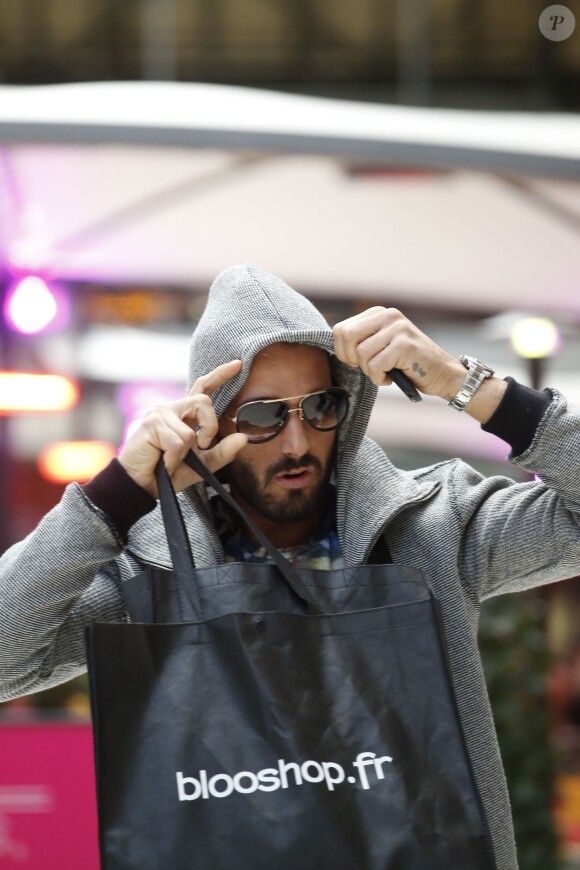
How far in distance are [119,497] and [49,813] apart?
3.67 meters

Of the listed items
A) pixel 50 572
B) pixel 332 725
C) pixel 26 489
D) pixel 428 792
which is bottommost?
pixel 428 792

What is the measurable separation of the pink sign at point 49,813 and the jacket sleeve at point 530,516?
3.47 m

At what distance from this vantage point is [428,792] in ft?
5.40

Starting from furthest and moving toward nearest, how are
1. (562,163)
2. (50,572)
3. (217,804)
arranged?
(562,163)
(50,572)
(217,804)

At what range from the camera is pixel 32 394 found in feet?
19.6

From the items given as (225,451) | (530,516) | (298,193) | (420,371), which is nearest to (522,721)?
(298,193)

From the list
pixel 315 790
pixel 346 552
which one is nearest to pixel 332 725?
pixel 315 790

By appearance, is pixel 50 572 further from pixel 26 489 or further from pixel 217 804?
pixel 26 489

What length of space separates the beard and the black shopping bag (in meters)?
0.27

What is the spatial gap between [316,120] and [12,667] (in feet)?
14.5

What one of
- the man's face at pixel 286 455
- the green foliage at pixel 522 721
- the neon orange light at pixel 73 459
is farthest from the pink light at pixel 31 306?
the man's face at pixel 286 455

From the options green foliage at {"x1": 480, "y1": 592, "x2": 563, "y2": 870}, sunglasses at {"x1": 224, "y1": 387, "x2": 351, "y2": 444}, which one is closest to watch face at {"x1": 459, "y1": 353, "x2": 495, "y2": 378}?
sunglasses at {"x1": 224, "y1": 387, "x2": 351, "y2": 444}

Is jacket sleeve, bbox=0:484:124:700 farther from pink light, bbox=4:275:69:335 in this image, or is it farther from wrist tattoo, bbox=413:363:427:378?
pink light, bbox=4:275:69:335

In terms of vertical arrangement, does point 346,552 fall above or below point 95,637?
above
